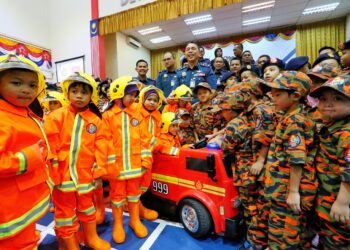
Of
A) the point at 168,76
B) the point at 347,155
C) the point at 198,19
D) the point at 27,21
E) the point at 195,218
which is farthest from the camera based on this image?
the point at 198,19

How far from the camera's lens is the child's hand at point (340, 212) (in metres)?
1.25

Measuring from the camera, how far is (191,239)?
89.8 inches

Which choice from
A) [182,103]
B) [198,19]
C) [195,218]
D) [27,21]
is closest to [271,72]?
[182,103]

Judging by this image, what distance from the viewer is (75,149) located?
1893mm

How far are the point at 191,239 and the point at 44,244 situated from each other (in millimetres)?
1595

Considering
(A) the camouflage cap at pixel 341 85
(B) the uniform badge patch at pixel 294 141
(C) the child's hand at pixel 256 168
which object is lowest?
(C) the child's hand at pixel 256 168

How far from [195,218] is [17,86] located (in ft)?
6.43

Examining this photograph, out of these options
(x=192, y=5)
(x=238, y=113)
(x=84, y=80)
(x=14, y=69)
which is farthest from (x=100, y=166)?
(x=192, y=5)

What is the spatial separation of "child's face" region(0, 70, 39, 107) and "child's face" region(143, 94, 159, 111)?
1.35m

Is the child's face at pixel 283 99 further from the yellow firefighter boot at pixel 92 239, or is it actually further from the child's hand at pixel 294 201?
the yellow firefighter boot at pixel 92 239

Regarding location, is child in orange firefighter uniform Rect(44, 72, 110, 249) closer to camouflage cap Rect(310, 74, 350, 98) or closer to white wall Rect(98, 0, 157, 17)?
camouflage cap Rect(310, 74, 350, 98)

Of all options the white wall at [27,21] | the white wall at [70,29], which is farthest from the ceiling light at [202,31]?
the white wall at [27,21]

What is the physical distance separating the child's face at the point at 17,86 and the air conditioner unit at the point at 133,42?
29.4 feet

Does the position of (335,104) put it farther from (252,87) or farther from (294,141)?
(252,87)
